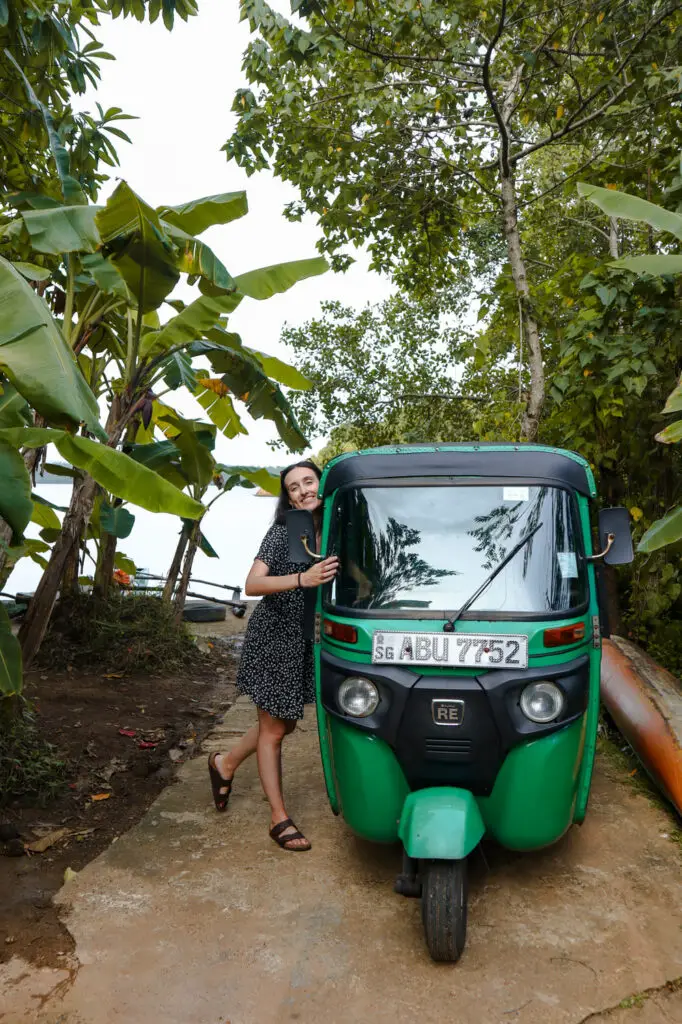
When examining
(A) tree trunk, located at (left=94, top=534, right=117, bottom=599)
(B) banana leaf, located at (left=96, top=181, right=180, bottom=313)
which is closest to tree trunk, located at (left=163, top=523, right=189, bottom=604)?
(A) tree trunk, located at (left=94, top=534, right=117, bottom=599)

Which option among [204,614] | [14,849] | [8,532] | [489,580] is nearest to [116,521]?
[8,532]

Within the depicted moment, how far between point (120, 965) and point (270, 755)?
1306 mm

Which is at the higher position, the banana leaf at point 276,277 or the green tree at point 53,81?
the green tree at point 53,81

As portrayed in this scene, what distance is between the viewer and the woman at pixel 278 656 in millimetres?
4176

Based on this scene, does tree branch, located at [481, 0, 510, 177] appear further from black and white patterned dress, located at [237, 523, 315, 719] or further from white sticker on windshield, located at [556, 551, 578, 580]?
white sticker on windshield, located at [556, 551, 578, 580]

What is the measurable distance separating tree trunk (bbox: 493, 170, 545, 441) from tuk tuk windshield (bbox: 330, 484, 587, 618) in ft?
13.6

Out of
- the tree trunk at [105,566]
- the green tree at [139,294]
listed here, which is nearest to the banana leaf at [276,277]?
the green tree at [139,294]

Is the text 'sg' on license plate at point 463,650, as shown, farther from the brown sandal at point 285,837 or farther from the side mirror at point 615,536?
the brown sandal at point 285,837

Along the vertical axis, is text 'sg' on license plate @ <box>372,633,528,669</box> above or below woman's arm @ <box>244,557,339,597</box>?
below

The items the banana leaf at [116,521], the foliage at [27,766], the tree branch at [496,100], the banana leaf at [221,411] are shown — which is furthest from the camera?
the banana leaf at [221,411]

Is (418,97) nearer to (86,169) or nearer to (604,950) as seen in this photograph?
(86,169)

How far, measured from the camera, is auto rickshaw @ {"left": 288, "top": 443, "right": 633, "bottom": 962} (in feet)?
11.0

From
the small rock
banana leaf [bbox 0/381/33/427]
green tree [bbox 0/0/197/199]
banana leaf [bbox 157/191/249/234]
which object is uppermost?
green tree [bbox 0/0/197/199]

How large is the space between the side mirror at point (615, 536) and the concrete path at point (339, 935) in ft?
4.78
